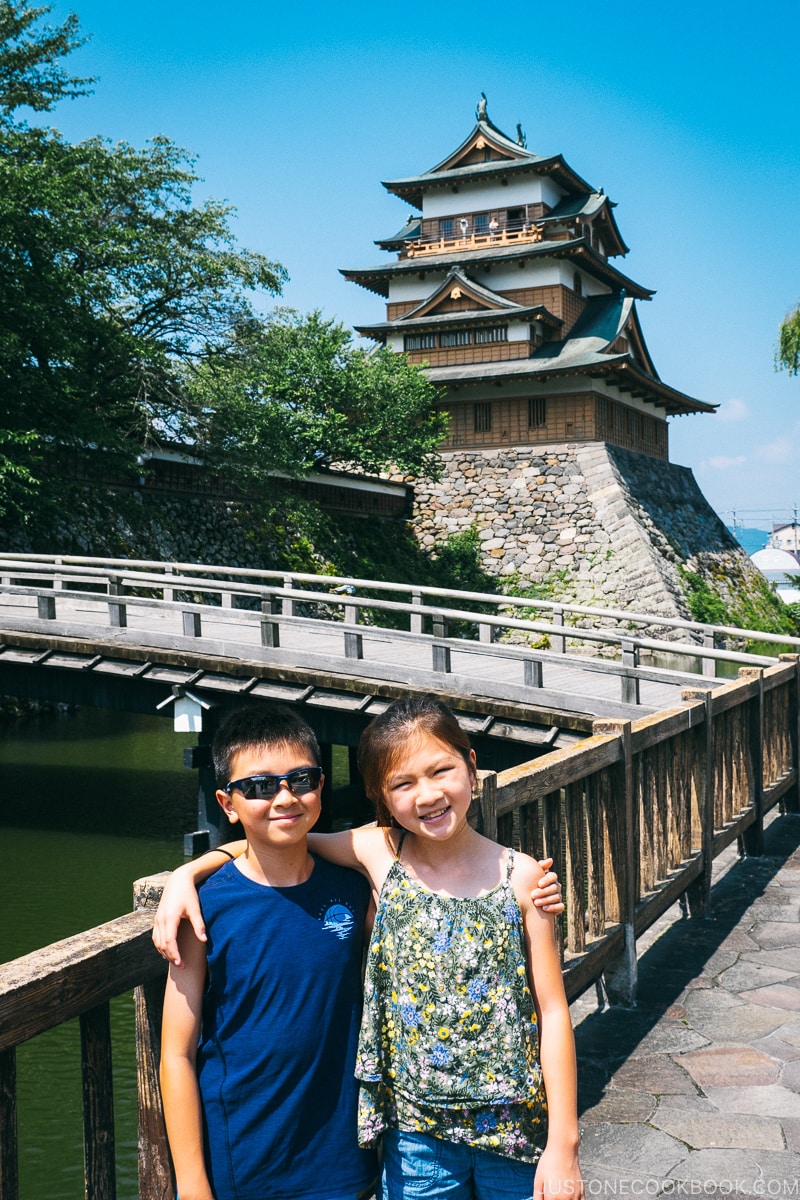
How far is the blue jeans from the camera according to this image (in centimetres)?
223

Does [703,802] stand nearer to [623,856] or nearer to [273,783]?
[623,856]

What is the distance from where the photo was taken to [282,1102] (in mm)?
2139

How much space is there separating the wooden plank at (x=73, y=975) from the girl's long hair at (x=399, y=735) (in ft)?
1.99

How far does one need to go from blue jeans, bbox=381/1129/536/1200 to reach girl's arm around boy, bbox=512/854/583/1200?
0.07 metres

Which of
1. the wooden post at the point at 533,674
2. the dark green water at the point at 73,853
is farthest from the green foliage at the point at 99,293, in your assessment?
the wooden post at the point at 533,674

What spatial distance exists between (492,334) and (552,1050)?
3503 cm

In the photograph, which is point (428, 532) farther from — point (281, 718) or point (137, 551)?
point (281, 718)

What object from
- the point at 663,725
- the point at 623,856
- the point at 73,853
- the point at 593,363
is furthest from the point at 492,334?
the point at 623,856

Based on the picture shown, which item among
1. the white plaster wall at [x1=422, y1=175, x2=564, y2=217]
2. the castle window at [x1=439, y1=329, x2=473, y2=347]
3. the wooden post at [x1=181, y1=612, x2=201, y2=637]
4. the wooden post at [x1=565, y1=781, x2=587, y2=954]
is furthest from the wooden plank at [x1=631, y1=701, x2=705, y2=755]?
the white plaster wall at [x1=422, y1=175, x2=564, y2=217]

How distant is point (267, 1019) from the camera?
2.15 m

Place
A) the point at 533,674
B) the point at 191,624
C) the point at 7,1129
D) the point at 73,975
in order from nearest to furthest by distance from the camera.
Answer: the point at 7,1129 < the point at 73,975 < the point at 533,674 < the point at 191,624

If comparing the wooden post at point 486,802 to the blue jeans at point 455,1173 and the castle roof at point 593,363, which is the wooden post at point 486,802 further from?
the castle roof at point 593,363

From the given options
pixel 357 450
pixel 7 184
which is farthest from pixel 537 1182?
pixel 357 450

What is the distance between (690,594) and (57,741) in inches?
836
